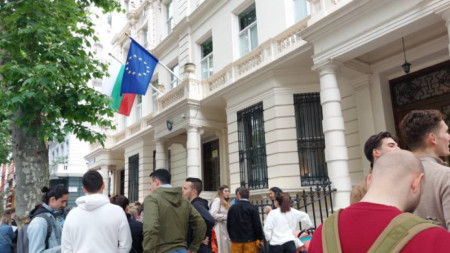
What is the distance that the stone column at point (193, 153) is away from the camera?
45.7 ft

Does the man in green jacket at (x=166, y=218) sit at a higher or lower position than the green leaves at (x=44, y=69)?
lower

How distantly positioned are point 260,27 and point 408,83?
5273mm

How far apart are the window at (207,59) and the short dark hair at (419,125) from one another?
13.1m

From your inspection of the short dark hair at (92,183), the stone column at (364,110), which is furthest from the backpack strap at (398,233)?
the stone column at (364,110)

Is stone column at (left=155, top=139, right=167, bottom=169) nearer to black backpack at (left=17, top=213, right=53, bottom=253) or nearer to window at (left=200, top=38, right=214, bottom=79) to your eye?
window at (left=200, top=38, right=214, bottom=79)

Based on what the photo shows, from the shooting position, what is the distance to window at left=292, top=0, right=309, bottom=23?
11773 mm

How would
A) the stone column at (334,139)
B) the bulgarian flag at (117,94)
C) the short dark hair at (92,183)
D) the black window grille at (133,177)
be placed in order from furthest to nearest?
1. the black window grille at (133,177)
2. the bulgarian flag at (117,94)
3. the stone column at (334,139)
4. the short dark hair at (92,183)

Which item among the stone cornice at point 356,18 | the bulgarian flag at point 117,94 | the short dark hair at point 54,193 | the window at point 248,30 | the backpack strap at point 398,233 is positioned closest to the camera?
the backpack strap at point 398,233

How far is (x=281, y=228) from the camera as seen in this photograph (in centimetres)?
647

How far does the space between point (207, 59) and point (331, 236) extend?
14.9 m

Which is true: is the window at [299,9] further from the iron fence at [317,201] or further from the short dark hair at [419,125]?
the short dark hair at [419,125]

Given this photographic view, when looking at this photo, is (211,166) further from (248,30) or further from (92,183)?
(92,183)

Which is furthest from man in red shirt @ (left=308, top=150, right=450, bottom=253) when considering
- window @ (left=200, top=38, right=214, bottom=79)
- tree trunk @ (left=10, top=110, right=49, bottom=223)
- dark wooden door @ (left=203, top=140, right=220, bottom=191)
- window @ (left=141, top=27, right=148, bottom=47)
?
window @ (left=141, top=27, right=148, bottom=47)

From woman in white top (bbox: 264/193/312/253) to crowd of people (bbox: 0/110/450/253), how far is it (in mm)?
17
